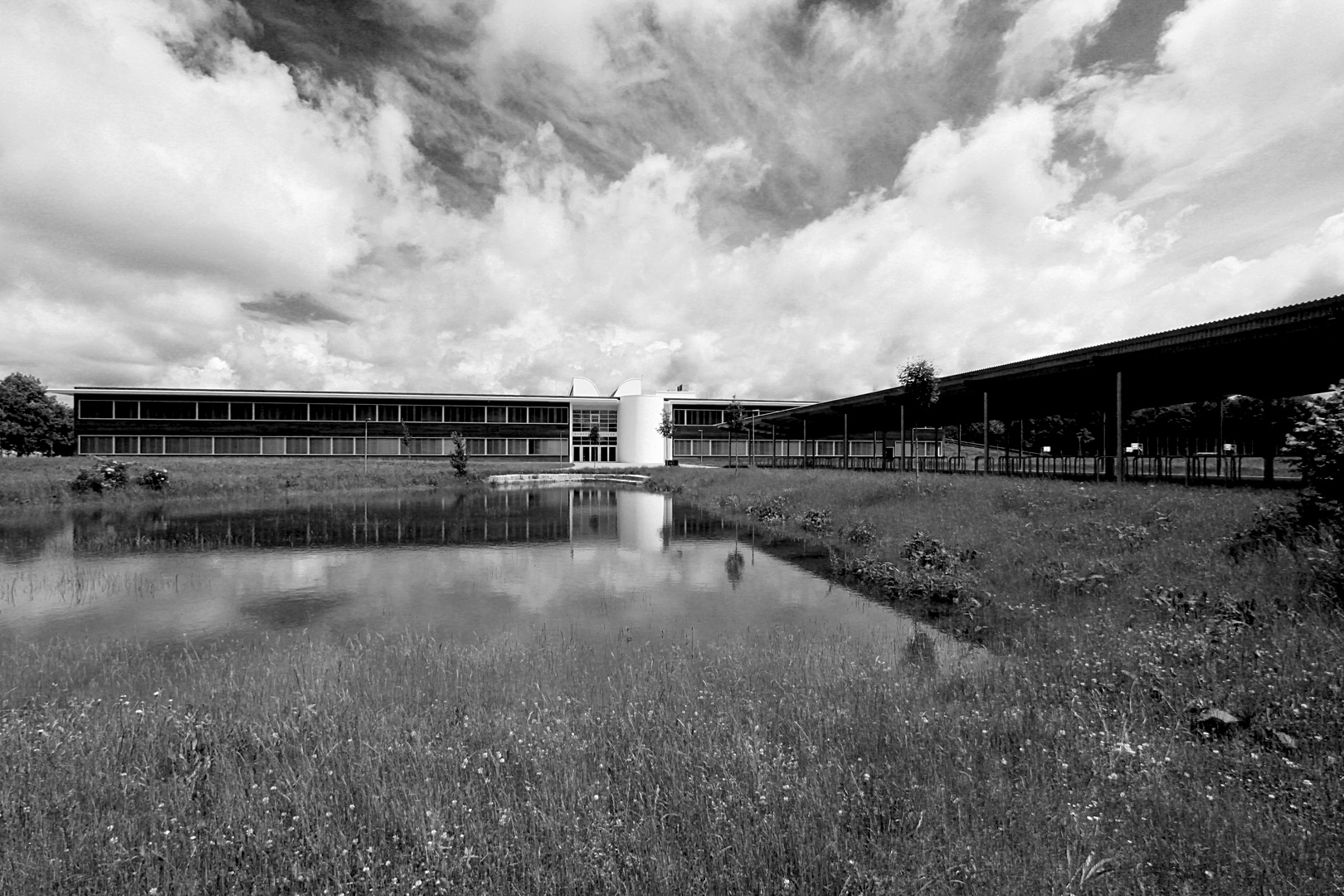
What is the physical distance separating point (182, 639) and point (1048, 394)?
135 ft

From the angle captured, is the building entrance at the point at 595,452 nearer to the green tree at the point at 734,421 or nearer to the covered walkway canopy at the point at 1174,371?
the green tree at the point at 734,421

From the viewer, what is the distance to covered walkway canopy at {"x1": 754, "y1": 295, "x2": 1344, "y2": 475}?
1830 cm

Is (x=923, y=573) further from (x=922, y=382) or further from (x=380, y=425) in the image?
(x=380, y=425)

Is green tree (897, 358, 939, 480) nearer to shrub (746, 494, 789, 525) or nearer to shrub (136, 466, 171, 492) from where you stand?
shrub (746, 494, 789, 525)

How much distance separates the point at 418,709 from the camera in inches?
247

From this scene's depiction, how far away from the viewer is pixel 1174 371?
2569 centimetres

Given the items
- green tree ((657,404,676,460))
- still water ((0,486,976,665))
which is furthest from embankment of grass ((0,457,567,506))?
green tree ((657,404,676,460))

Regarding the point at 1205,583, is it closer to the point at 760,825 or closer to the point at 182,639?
the point at 760,825

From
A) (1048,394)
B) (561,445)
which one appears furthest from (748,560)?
(561,445)

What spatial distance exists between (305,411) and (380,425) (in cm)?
976

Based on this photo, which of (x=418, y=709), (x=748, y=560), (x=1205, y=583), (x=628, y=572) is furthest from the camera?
(x=748, y=560)

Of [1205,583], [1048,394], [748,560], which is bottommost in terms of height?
[748,560]

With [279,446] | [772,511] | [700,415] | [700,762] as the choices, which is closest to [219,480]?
[279,446]

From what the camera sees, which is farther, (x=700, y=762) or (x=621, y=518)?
(x=621, y=518)
